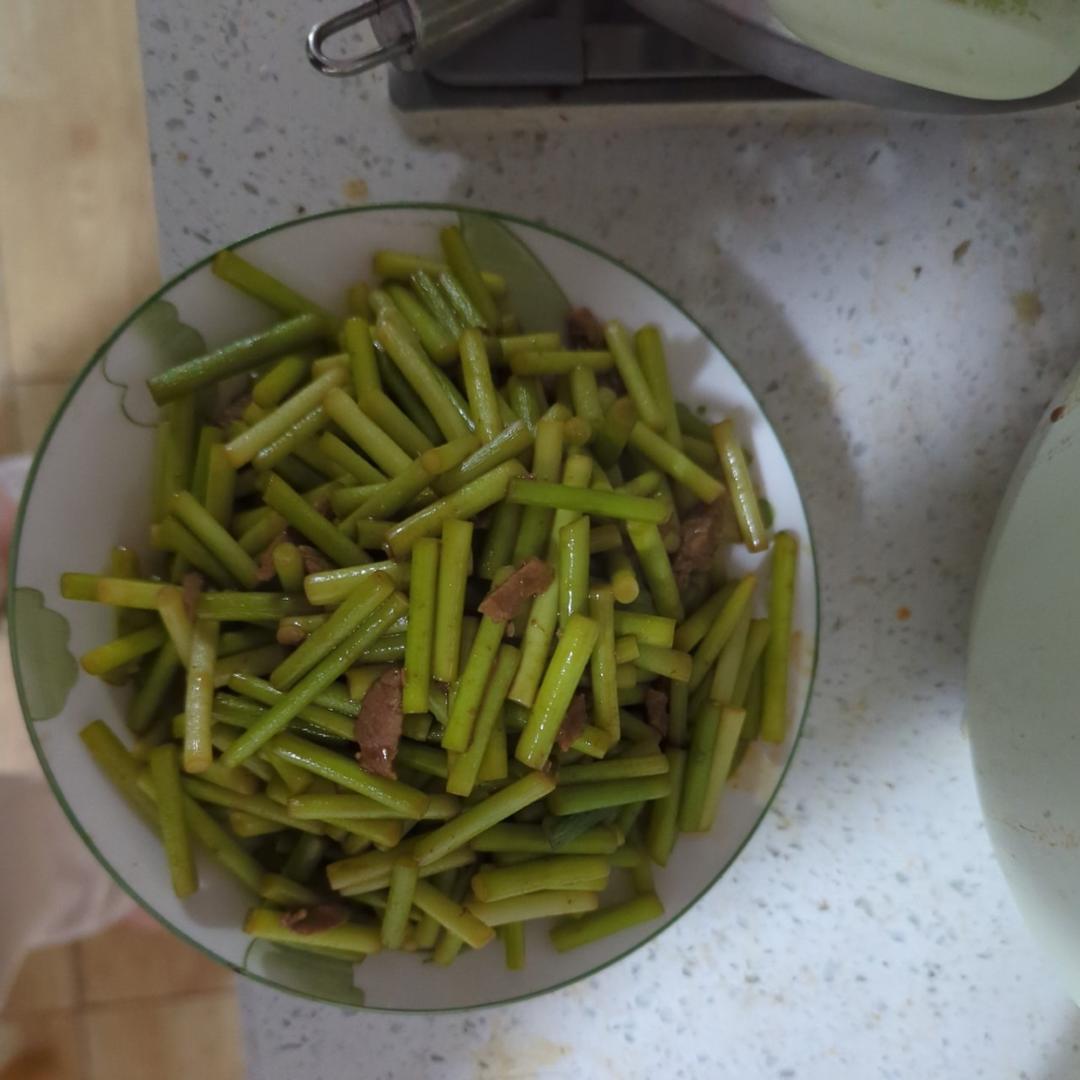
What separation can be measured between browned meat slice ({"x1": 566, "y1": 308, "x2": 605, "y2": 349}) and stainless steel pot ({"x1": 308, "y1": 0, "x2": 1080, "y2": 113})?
0.60ft

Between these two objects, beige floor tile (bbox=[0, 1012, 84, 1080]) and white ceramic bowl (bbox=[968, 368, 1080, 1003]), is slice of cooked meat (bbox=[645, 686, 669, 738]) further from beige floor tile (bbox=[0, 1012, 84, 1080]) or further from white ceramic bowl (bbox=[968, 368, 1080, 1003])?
beige floor tile (bbox=[0, 1012, 84, 1080])

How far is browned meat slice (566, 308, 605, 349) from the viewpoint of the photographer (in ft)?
2.06

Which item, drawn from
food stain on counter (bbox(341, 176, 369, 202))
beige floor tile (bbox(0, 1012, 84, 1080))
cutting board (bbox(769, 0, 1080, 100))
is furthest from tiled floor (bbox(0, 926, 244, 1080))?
cutting board (bbox(769, 0, 1080, 100))

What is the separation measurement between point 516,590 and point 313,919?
9.5 inches

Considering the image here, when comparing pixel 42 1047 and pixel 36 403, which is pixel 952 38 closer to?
pixel 36 403

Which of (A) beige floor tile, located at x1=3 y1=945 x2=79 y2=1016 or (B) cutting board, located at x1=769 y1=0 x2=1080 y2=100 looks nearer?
(B) cutting board, located at x1=769 y1=0 x2=1080 y2=100

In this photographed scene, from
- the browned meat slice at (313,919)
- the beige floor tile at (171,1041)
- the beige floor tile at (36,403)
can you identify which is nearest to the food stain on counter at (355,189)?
the beige floor tile at (36,403)

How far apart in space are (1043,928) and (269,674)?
0.53 meters

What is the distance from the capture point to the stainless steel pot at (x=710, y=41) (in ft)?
1.84

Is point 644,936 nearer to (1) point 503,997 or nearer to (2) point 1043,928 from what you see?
(1) point 503,997

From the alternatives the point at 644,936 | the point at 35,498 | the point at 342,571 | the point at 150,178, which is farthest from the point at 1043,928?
the point at 150,178

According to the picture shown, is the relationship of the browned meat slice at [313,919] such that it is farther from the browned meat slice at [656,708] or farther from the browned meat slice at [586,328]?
the browned meat slice at [586,328]

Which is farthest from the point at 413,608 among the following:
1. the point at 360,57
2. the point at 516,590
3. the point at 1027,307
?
the point at 1027,307

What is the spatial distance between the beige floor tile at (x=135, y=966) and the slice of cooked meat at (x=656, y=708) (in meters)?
0.40
